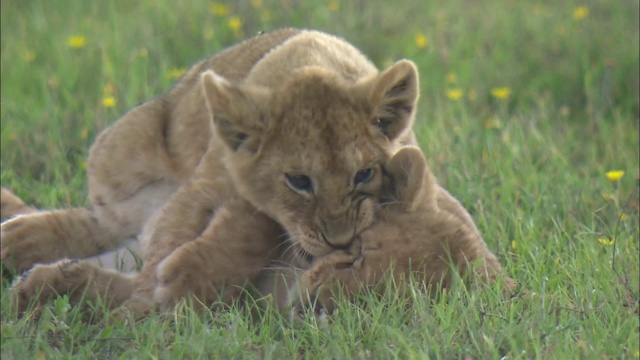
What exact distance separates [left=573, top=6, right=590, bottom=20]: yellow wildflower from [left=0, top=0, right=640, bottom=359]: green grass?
3 centimetres

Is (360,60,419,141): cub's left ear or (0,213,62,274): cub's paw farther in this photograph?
(0,213,62,274): cub's paw

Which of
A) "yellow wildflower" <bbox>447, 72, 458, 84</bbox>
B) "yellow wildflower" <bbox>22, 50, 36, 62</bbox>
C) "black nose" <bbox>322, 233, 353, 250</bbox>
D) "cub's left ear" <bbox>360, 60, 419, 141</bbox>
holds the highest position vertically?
"cub's left ear" <bbox>360, 60, 419, 141</bbox>

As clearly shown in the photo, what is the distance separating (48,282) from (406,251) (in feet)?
4.71

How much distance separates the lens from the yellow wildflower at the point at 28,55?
8176mm

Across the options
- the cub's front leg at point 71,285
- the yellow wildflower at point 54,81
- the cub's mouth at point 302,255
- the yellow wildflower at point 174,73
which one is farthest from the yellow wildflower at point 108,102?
the cub's mouth at point 302,255

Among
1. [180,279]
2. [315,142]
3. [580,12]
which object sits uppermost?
[315,142]

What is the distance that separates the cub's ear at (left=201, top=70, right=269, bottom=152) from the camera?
5.03 m

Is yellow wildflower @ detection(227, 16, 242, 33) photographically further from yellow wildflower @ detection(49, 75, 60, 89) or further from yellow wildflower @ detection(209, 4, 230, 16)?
yellow wildflower @ detection(49, 75, 60, 89)

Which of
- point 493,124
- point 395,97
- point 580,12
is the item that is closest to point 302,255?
point 395,97

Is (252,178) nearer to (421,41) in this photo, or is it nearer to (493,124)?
(493,124)

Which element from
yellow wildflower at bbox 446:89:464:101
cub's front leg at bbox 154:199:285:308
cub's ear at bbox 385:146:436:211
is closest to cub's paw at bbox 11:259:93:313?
cub's front leg at bbox 154:199:285:308

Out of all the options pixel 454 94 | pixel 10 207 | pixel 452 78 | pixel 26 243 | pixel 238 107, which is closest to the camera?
pixel 238 107

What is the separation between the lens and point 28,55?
8242mm

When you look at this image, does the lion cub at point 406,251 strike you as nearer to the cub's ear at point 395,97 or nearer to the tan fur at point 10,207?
the cub's ear at point 395,97
